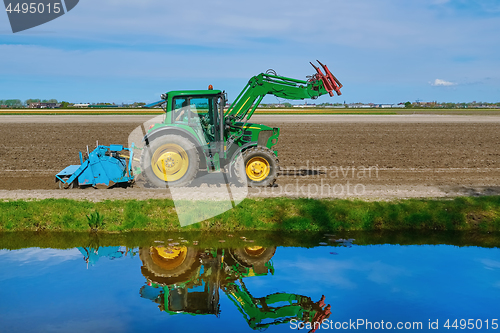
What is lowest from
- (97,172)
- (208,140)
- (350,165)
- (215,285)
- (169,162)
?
(215,285)

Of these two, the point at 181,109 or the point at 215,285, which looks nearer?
the point at 215,285

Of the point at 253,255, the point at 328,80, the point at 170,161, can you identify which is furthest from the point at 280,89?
the point at 253,255

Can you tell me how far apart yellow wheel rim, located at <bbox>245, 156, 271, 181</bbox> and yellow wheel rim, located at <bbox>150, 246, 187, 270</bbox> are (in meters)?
4.50

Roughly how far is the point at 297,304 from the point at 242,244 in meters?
2.95

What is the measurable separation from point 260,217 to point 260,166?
9.54 ft

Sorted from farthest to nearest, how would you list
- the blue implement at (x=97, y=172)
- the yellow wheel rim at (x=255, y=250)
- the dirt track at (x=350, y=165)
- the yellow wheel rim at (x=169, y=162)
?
the dirt track at (x=350, y=165), the yellow wheel rim at (x=169, y=162), the blue implement at (x=97, y=172), the yellow wheel rim at (x=255, y=250)

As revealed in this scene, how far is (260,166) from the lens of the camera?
13.4m

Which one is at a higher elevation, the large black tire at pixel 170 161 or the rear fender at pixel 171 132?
the rear fender at pixel 171 132

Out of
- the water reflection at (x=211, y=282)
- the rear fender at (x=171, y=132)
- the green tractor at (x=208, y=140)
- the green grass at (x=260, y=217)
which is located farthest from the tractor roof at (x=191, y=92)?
the water reflection at (x=211, y=282)

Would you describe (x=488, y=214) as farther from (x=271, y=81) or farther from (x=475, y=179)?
(x=271, y=81)

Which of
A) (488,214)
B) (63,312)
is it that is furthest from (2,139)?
(488,214)

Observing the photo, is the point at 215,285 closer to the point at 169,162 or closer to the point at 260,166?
the point at 169,162

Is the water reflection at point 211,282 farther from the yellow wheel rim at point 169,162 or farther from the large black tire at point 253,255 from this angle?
the yellow wheel rim at point 169,162

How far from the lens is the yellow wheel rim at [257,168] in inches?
528
